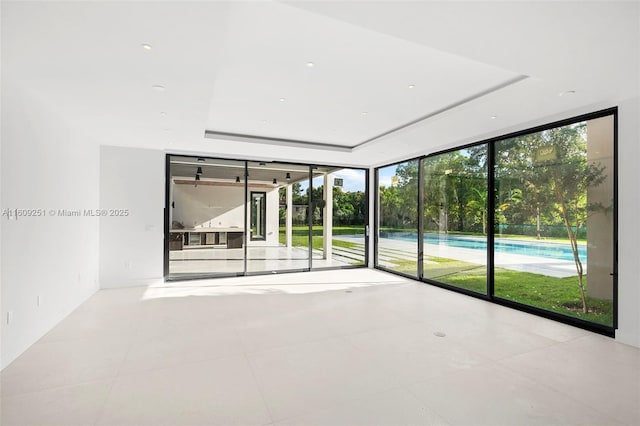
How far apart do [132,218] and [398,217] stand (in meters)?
5.72

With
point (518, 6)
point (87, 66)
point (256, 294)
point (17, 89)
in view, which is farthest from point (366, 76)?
point (256, 294)

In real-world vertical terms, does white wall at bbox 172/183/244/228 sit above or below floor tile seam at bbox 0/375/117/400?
above

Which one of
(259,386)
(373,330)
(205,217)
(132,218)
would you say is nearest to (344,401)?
(259,386)

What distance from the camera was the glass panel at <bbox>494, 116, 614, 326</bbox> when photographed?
4.01 meters

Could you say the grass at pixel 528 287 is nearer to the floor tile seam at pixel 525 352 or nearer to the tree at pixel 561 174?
the tree at pixel 561 174

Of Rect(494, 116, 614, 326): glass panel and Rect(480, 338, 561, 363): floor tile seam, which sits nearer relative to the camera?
Rect(480, 338, 561, 363): floor tile seam

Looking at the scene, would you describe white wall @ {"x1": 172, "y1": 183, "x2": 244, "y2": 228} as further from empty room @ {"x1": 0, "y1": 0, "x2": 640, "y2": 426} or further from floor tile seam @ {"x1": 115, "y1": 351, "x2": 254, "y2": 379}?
floor tile seam @ {"x1": 115, "y1": 351, "x2": 254, "y2": 379}

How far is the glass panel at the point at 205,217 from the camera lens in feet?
23.1

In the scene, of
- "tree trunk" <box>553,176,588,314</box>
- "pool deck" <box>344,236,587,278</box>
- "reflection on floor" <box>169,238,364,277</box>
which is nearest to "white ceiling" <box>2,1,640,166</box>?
"tree trunk" <box>553,176,588,314</box>

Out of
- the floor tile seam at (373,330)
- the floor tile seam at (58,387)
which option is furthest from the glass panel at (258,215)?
the floor tile seam at (58,387)

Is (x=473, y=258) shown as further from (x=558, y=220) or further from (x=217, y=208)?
(x=217, y=208)

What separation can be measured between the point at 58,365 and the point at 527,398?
13.5ft

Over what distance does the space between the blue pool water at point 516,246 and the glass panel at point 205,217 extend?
14.8ft

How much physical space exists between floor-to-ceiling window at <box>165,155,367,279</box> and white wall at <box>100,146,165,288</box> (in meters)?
0.61
